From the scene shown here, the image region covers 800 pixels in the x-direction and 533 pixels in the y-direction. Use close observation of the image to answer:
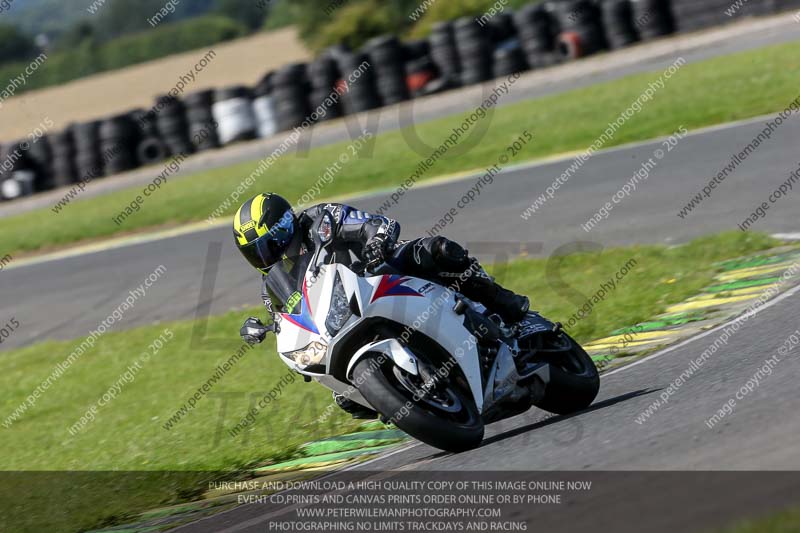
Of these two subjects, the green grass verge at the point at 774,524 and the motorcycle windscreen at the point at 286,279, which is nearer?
the green grass verge at the point at 774,524

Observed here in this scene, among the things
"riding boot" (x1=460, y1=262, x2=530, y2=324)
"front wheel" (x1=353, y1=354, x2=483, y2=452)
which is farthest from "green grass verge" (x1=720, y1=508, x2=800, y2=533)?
"riding boot" (x1=460, y1=262, x2=530, y2=324)

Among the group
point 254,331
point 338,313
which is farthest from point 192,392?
point 338,313

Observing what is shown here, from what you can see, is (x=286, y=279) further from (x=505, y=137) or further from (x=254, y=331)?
(x=505, y=137)

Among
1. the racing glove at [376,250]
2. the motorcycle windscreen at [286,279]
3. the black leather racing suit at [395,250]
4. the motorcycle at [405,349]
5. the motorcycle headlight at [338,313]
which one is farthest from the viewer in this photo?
the black leather racing suit at [395,250]

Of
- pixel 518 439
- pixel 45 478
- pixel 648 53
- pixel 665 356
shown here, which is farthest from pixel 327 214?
pixel 648 53

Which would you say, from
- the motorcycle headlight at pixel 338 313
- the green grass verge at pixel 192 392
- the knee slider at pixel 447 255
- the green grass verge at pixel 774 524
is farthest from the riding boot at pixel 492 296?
the green grass verge at pixel 774 524

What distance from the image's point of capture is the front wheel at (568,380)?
668cm

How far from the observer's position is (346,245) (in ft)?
21.5

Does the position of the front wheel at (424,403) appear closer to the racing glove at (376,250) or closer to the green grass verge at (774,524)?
the racing glove at (376,250)

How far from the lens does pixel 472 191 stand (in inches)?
614

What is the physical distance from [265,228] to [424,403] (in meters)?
1.37

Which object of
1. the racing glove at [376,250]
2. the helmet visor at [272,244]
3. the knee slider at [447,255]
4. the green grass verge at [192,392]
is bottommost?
the green grass verge at [192,392]

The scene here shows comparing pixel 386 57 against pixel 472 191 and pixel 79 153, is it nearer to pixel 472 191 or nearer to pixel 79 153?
pixel 79 153

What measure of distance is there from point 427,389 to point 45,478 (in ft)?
13.5
